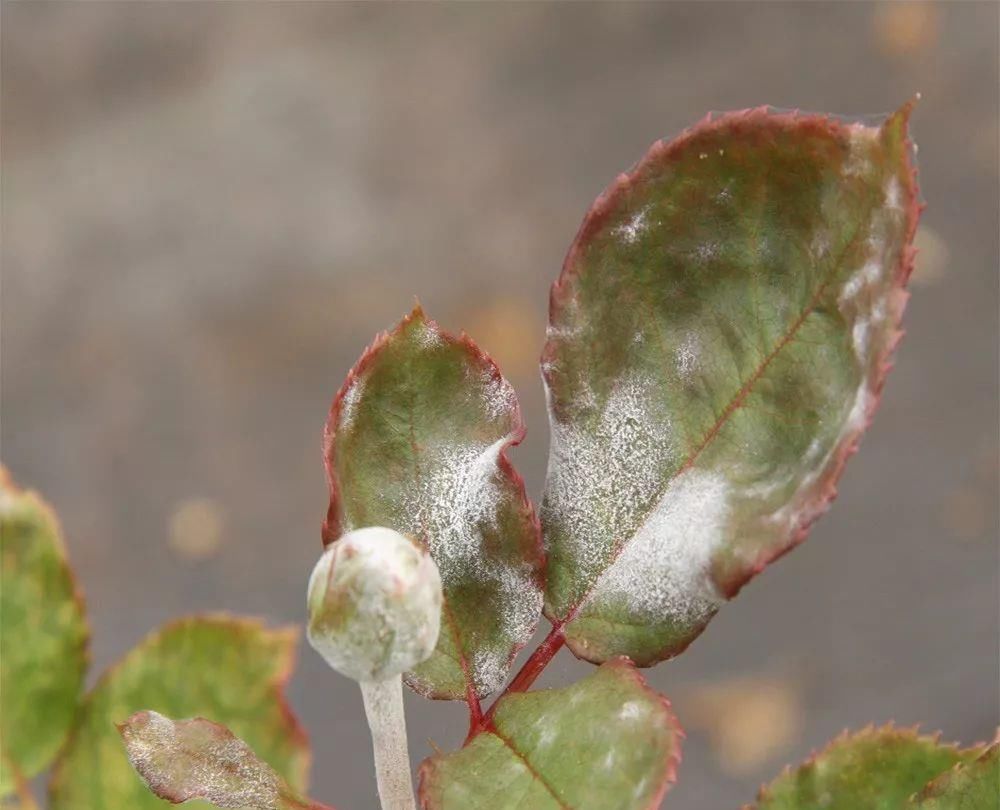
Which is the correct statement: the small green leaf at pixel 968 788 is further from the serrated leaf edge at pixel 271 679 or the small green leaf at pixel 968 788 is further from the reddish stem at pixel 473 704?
the serrated leaf edge at pixel 271 679

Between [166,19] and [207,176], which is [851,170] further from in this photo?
[166,19]

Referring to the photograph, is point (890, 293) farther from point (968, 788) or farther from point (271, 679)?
point (271, 679)

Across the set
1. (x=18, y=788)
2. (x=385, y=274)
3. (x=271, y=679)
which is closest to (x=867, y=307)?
(x=271, y=679)

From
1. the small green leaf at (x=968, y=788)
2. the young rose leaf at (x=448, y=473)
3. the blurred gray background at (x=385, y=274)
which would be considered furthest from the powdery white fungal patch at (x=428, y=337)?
the blurred gray background at (x=385, y=274)

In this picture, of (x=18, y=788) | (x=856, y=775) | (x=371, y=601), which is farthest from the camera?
(x=18, y=788)

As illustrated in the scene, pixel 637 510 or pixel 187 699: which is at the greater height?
pixel 637 510

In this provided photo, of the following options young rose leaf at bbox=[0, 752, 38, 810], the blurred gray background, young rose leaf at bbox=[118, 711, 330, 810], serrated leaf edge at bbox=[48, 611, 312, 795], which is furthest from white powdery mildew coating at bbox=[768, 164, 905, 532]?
the blurred gray background

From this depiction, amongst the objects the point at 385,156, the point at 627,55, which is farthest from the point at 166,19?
the point at 627,55
